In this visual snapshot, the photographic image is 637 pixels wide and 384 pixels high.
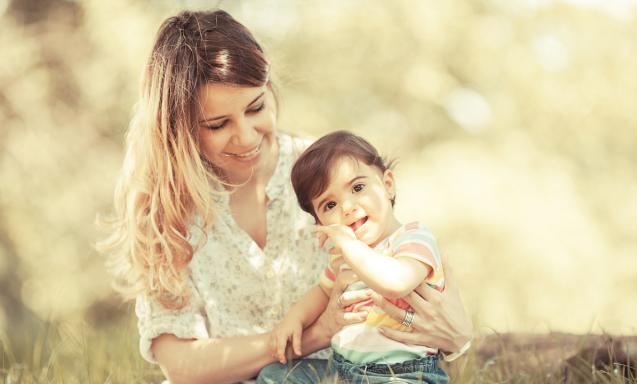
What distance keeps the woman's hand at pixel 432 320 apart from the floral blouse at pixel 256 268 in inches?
24.6

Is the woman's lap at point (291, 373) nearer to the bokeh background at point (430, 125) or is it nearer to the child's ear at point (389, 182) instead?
the child's ear at point (389, 182)

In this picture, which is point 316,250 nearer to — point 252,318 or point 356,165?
point 252,318

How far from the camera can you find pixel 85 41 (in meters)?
5.71

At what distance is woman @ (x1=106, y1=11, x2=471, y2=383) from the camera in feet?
7.59

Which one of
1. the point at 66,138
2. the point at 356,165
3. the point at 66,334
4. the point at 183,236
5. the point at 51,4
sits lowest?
the point at 66,138

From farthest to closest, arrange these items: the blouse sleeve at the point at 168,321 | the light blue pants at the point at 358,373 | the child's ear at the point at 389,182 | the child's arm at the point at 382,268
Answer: the blouse sleeve at the point at 168,321 < the child's ear at the point at 389,182 < the light blue pants at the point at 358,373 < the child's arm at the point at 382,268

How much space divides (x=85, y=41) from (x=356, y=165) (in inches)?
168

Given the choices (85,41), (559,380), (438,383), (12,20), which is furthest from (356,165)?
(12,20)

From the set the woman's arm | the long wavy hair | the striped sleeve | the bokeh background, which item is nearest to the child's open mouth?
the striped sleeve

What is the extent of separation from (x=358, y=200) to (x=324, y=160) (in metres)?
0.15

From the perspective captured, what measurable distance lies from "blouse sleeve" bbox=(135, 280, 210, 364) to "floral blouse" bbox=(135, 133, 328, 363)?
0.03 m

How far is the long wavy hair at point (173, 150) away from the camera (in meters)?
2.35

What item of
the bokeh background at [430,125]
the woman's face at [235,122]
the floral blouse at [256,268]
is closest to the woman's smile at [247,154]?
the woman's face at [235,122]

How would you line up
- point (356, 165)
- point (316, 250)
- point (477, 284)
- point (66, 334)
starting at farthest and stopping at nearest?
point (477, 284), point (66, 334), point (316, 250), point (356, 165)
